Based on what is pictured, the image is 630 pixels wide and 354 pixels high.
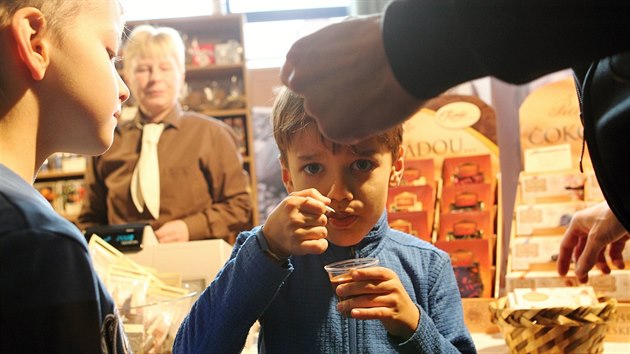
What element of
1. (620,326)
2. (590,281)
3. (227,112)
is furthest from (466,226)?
(227,112)

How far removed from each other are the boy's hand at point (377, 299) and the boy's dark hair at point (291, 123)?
0.28 meters

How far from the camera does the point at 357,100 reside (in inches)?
28.2

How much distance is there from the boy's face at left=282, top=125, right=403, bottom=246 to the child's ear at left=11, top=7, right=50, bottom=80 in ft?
1.76

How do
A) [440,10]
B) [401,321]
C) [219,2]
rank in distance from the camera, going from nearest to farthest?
1. [440,10]
2. [401,321]
3. [219,2]

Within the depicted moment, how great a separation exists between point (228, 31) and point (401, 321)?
16.5ft

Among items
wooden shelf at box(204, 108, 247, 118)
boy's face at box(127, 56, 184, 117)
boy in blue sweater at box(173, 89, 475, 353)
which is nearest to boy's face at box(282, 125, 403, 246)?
boy in blue sweater at box(173, 89, 475, 353)

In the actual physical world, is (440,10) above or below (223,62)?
below

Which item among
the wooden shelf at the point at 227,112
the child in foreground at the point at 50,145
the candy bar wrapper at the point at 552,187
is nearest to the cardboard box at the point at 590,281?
the candy bar wrapper at the point at 552,187

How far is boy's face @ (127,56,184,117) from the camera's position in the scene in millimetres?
3305

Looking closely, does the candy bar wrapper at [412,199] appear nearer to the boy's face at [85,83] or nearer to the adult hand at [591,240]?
the adult hand at [591,240]

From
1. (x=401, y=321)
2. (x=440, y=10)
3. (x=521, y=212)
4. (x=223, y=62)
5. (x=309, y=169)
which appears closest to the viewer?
(x=440, y=10)

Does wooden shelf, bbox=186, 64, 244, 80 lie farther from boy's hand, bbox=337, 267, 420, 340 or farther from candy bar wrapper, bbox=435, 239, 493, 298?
boy's hand, bbox=337, 267, 420, 340

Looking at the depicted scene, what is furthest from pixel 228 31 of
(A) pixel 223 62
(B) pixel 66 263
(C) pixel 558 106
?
(B) pixel 66 263

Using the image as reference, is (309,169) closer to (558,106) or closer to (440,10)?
(440,10)
